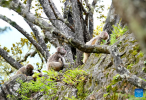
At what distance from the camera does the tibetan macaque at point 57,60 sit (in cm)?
890

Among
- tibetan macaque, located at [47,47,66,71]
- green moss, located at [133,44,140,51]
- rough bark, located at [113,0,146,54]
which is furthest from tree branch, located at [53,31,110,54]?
tibetan macaque, located at [47,47,66,71]

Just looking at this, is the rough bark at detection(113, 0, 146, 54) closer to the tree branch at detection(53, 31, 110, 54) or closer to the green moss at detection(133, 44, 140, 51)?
the tree branch at detection(53, 31, 110, 54)

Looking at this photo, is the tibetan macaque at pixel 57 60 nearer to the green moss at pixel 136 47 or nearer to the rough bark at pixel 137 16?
the green moss at pixel 136 47

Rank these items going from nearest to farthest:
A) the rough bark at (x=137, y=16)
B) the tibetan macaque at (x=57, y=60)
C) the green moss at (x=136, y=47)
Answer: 1. the rough bark at (x=137, y=16)
2. the green moss at (x=136, y=47)
3. the tibetan macaque at (x=57, y=60)

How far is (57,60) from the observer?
953 centimetres

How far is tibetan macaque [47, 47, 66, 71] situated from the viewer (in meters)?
8.90

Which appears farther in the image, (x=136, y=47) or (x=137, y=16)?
(x=136, y=47)

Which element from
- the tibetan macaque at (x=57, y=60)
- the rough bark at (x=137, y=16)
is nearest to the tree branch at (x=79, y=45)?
the rough bark at (x=137, y=16)

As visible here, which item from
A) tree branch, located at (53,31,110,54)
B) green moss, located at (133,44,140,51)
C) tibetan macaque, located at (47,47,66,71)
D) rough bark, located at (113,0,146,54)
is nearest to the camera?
rough bark, located at (113,0,146,54)

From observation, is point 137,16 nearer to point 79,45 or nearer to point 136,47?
point 79,45

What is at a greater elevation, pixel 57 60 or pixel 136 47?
pixel 136 47

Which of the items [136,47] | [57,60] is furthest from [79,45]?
[57,60]

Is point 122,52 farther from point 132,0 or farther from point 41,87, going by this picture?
point 132,0

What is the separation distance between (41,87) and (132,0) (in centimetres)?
457
